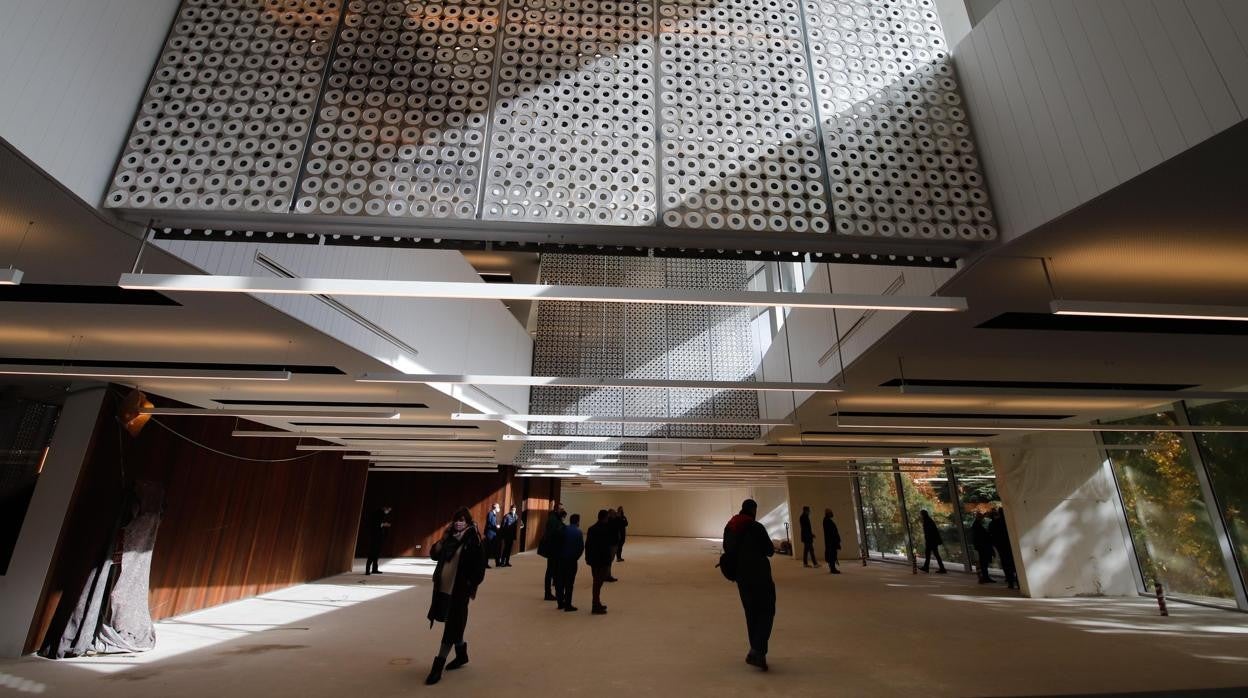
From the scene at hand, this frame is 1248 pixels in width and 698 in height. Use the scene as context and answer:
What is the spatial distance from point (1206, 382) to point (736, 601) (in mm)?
7111

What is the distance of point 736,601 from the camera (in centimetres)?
906

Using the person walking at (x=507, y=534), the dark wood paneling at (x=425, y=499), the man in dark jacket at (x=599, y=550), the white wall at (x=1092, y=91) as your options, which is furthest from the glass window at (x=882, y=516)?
the white wall at (x=1092, y=91)

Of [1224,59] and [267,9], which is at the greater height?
[267,9]

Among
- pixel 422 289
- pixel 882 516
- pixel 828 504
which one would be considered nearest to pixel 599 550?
pixel 422 289

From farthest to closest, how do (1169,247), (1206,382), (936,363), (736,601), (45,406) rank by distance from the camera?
(736,601) < (1206,382) < (45,406) < (936,363) < (1169,247)

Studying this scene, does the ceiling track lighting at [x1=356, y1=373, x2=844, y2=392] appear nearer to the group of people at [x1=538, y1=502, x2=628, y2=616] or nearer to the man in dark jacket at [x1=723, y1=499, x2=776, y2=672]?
the man in dark jacket at [x1=723, y1=499, x2=776, y2=672]

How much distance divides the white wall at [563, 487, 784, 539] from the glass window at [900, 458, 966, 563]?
15703mm

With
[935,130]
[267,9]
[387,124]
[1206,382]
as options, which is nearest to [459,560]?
[387,124]

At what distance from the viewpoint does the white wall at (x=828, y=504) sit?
683 inches

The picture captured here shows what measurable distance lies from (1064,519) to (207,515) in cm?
1472

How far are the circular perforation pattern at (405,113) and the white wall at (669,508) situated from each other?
29.8 m

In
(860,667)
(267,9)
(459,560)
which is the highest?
(267,9)

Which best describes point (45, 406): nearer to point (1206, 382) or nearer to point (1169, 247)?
point (1169, 247)

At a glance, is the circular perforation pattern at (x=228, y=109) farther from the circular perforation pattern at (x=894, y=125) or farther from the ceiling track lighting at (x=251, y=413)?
the ceiling track lighting at (x=251, y=413)
